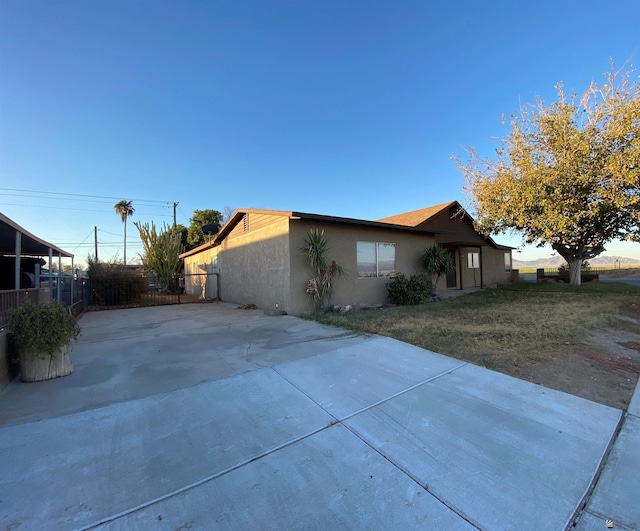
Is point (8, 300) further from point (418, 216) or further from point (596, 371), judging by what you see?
point (418, 216)

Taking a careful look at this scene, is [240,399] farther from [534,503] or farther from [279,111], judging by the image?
[279,111]

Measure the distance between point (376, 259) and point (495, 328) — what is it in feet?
16.9

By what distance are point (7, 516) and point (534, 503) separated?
10.8 ft

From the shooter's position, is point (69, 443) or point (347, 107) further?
point (347, 107)

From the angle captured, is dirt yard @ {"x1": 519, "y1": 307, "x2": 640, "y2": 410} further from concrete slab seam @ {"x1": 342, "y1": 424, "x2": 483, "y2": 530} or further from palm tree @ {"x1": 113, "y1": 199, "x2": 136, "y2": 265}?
palm tree @ {"x1": 113, "y1": 199, "x2": 136, "y2": 265}

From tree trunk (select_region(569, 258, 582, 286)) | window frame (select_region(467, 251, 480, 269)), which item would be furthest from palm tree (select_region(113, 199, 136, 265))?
tree trunk (select_region(569, 258, 582, 286))

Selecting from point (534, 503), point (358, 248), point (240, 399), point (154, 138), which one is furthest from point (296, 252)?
point (154, 138)

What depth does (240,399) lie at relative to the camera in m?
3.27

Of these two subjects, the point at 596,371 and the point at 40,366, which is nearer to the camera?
the point at 40,366

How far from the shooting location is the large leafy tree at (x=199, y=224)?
28.6 m

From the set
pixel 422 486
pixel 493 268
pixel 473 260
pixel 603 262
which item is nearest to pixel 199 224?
pixel 473 260

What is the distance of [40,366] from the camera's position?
Result: 3828mm

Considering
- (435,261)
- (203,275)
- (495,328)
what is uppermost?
(435,261)

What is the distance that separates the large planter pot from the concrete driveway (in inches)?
6.8
